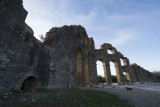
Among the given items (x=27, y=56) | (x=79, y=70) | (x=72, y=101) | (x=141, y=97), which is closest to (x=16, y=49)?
(x=27, y=56)

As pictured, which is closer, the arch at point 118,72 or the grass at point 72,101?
the grass at point 72,101

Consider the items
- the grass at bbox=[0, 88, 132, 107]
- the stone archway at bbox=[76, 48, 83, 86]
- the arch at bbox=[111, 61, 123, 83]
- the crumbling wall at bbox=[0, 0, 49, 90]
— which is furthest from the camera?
the arch at bbox=[111, 61, 123, 83]

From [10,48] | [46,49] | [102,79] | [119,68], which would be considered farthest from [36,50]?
[102,79]

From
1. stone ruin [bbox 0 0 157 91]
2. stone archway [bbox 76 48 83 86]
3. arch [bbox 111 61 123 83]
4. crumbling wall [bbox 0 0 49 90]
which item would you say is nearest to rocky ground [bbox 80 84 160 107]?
stone ruin [bbox 0 0 157 91]

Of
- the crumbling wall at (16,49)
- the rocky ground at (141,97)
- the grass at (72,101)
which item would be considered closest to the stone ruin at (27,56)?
the crumbling wall at (16,49)

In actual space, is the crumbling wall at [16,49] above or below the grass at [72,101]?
above

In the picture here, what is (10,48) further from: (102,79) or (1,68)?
(102,79)

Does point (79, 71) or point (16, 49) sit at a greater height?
point (16, 49)

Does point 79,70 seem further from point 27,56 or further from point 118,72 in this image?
point 118,72

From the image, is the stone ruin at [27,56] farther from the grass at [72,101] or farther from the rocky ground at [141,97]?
the rocky ground at [141,97]

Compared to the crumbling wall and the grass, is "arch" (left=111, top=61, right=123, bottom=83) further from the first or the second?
the crumbling wall

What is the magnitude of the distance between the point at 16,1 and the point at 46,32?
11.8 ft

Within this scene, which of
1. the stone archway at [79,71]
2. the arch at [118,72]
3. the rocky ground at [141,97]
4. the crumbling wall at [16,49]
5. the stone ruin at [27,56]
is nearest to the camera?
the rocky ground at [141,97]

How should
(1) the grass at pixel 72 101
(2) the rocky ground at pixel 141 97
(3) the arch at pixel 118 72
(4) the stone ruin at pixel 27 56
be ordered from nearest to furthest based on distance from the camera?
(1) the grass at pixel 72 101 < (2) the rocky ground at pixel 141 97 < (4) the stone ruin at pixel 27 56 < (3) the arch at pixel 118 72
